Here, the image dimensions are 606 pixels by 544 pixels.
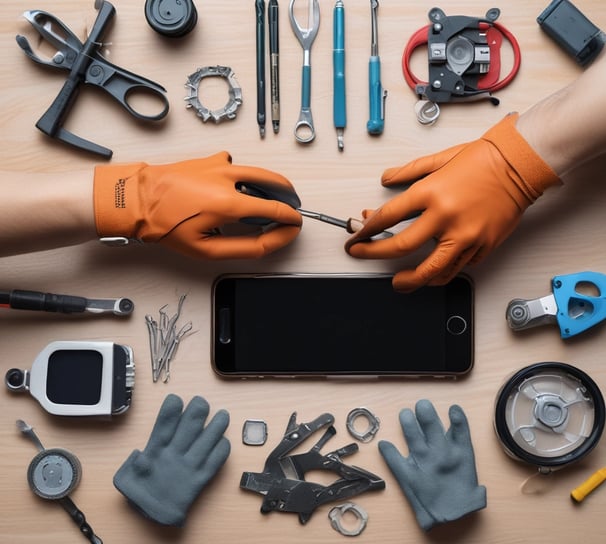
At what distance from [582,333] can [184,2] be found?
32.3 inches

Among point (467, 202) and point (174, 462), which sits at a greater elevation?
point (467, 202)

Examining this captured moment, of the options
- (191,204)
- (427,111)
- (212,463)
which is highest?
(427,111)

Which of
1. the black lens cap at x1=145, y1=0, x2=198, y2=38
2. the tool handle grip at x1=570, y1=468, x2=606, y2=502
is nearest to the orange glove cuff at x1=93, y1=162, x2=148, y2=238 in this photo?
the black lens cap at x1=145, y1=0, x2=198, y2=38

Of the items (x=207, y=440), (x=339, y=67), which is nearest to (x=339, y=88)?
(x=339, y=67)

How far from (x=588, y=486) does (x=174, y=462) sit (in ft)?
2.16

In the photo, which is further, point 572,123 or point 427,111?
point 427,111

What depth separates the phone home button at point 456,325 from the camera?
1.23 metres

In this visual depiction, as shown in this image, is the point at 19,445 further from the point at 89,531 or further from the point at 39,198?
the point at 39,198

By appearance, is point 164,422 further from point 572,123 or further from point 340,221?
point 572,123

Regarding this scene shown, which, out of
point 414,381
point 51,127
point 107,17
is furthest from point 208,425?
point 107,17

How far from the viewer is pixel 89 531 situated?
4.05 ft

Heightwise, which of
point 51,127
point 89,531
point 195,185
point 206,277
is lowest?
point 89,531

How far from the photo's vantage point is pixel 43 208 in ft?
3.80

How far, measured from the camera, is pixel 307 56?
4.06 ft
